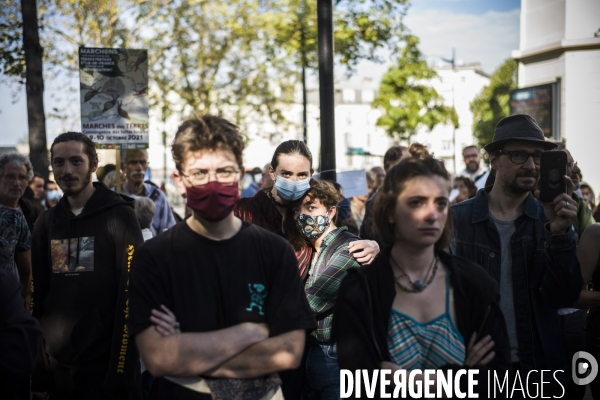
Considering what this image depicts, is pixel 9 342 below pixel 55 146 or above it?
below

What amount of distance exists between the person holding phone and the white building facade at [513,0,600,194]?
77.2 ft

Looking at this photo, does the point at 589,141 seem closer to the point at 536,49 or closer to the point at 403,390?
the point at 536,49

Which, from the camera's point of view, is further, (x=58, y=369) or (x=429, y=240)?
(x=58, y=369)

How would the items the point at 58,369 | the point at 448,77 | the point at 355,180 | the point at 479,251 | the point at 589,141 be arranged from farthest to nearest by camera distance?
the point at 448,77
the point at 589,141
the point at 355,180
the point at 58,369
the point at 479,251

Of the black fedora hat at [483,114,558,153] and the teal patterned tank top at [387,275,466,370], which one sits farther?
the black fedora hat at [483,114,558,153]

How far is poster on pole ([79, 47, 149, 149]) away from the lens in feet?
29.3

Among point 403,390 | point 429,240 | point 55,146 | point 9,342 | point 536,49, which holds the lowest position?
point 403,390

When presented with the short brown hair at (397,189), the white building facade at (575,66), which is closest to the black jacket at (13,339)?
the short brown hair at (397,189)

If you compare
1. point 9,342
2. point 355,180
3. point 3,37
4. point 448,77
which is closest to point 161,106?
point 3,37

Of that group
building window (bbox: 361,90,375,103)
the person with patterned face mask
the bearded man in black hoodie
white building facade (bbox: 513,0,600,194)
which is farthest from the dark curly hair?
building window (bbox: 361,90,375,103)

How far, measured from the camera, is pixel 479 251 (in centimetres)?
444

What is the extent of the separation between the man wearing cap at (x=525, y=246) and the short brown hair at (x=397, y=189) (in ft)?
3.33

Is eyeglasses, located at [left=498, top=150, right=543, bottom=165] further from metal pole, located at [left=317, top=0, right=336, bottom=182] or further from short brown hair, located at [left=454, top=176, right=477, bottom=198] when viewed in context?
short brown hair, located at [left=454, top=176, right=477, bottom=198]

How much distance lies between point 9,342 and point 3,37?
10082 millimetres
